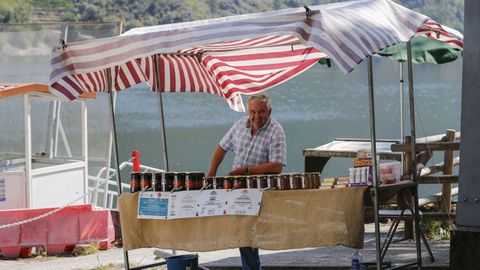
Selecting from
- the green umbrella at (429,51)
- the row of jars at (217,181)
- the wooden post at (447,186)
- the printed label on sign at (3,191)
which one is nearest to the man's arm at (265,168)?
the row of jars at (217,181)

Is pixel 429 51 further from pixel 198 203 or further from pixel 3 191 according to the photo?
pixel 198 203

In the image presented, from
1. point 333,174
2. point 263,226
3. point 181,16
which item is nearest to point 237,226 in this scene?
point 263,226

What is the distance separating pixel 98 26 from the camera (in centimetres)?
1587

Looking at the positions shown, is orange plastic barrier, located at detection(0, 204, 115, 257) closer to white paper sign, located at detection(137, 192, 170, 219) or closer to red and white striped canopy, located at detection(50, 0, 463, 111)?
red and white striped canopy, located at detection(50, 0, 463, 111)

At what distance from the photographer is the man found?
9.06m

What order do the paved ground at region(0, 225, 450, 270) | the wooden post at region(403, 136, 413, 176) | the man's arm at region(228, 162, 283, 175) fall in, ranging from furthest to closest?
the wooden post at region(403, 136, 413, 176), the paved ground at region(0, 225, 450, 270), the man's arm at region(228, 162, 283, 175)

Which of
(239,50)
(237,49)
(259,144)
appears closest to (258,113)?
(259,144)

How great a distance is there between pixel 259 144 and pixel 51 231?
5.30 meters

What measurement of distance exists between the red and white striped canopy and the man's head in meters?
0.60

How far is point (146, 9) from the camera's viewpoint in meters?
139

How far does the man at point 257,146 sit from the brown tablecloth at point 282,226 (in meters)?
0.37

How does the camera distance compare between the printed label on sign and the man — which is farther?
the printed label on sign

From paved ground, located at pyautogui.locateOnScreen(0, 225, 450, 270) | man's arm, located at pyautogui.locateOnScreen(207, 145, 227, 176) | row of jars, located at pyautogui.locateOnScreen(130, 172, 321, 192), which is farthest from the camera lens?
paved ground, located at pyautogui.locateOnScreen(0, 225, 450, 270)

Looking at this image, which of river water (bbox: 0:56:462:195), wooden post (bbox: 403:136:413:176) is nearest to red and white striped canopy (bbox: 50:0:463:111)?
river water (bbox: 0:56:462:195)
